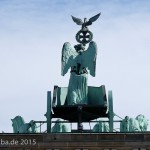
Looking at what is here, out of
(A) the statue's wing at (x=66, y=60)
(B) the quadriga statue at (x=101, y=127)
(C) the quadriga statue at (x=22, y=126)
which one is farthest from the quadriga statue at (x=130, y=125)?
(C) the quadriga statue at (x=22, y=126)

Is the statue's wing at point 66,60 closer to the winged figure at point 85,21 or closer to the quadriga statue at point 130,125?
the winged figure at point 85,21

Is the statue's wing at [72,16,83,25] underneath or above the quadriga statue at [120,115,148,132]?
above

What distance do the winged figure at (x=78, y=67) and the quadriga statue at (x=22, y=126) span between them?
18.2 feet

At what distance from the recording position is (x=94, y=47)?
315 feet

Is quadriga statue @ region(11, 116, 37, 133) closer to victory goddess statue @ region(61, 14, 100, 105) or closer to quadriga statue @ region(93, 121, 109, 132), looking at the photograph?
victory goddess statue @ region(61, 14, 100, 105)

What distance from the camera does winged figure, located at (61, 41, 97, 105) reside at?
311ft

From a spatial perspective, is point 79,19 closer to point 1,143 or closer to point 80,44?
point 80,44

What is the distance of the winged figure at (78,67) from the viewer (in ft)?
311

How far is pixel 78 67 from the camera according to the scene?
316 feet

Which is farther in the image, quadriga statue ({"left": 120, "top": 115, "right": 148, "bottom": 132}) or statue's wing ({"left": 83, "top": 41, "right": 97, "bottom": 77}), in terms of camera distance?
statue's wing ({"left": 83, "top": 41, "right": 97, "bottom": 77})

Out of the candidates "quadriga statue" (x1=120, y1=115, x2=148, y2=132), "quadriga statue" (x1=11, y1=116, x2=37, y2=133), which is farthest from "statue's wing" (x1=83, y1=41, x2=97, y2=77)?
"quadriga statue" (x1=11, y1=116, x2=37, y2=133)

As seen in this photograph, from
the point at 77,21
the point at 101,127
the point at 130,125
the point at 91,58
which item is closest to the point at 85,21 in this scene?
the point at 77,21

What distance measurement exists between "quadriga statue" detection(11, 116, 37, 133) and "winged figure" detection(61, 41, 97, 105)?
5544mm

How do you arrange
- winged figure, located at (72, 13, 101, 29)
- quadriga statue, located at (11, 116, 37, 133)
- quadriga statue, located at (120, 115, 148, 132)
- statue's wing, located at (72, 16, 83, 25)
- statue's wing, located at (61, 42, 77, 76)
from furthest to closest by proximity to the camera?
statue's wing, located at (72, 16, 83, 25) < winged figure, located at (72, 13, 101, 29) < statue's wing, located at (61, 42, 77, 76) < quadriga statue, located at (11, 116, 37, 133) < quadriga statue, located at (120, 115, 148, 132)
